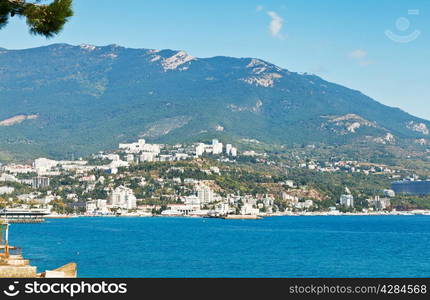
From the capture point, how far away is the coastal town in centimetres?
12394

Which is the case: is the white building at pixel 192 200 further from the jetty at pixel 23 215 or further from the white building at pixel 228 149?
the white building at pixel 228 149

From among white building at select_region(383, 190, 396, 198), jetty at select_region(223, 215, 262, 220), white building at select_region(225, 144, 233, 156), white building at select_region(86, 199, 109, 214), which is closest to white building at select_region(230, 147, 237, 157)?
white building at select_region(225, 144, 233, 156)

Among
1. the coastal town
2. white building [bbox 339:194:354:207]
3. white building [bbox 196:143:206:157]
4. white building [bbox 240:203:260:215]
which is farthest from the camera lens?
white building [bbox 196:143:206:157]

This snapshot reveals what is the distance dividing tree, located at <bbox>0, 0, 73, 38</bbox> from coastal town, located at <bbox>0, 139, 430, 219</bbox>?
299 feet

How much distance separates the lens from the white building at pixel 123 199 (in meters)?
124

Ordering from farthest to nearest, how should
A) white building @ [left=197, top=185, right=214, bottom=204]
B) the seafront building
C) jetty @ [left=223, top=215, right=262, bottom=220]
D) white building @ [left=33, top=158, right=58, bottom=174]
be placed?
the seafront building → white building @ [left=33, top=158, right=58, bottom=174] → white building @ [left=197, top=185, right=214, bottom=204] → jetty @ [left=223, top=215, right=262, bottom=220]

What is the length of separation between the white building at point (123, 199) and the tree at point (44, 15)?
4465 inches

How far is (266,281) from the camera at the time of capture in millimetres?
10727

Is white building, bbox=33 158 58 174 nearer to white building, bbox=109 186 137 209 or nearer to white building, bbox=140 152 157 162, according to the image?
white building, bbox=140 152 157 162

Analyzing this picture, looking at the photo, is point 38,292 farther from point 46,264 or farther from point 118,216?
point 118,216

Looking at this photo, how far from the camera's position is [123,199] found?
124375 mm

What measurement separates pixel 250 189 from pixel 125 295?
126 metres

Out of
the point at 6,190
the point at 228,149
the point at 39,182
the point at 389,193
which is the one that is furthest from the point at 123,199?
the point at 389,193

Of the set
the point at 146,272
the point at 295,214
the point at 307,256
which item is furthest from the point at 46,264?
the point at 295,214
